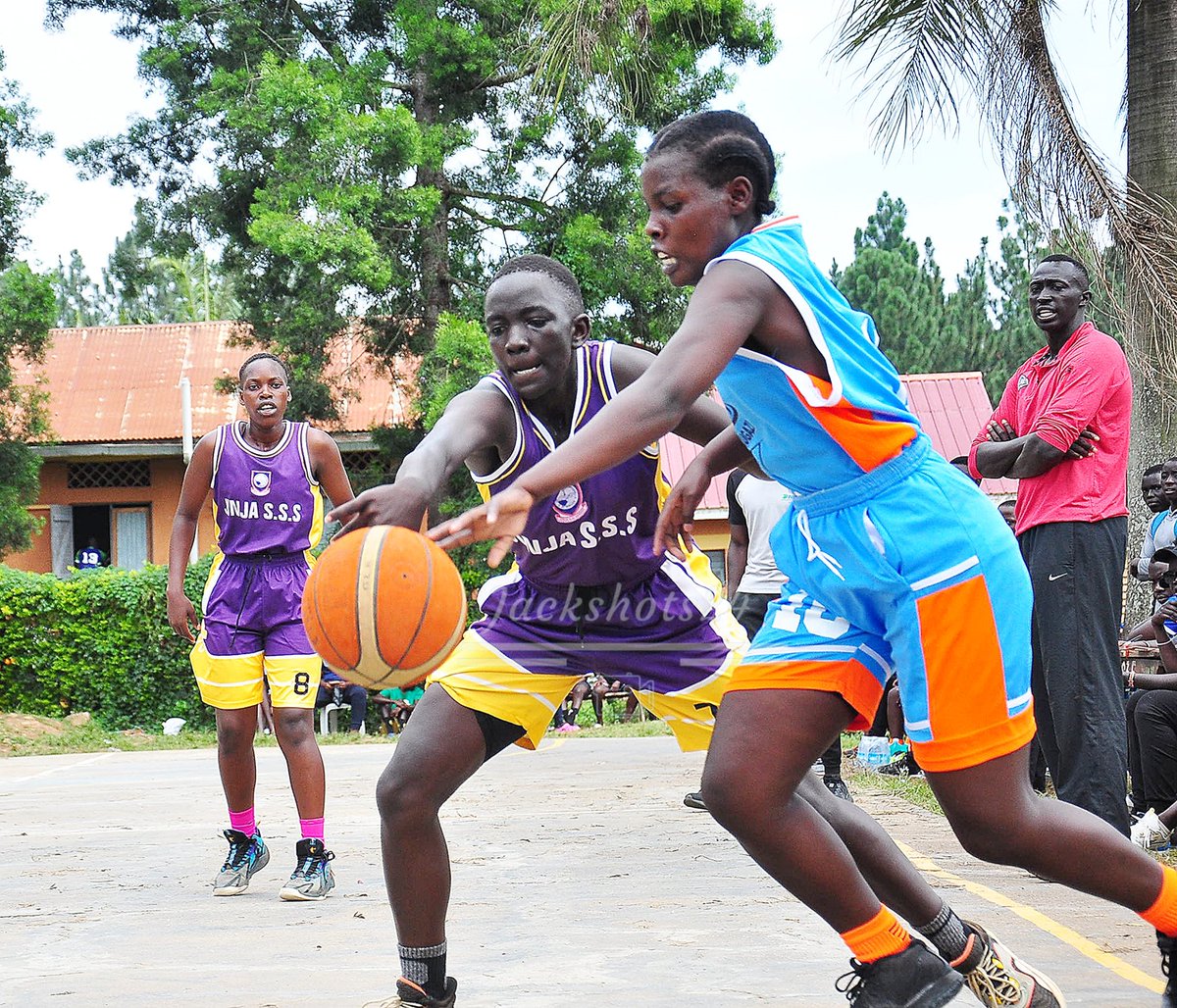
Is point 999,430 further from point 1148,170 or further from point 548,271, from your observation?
point 1148,170

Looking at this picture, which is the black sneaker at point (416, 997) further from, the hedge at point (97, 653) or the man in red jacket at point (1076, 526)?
the hedge at point (97, 653)

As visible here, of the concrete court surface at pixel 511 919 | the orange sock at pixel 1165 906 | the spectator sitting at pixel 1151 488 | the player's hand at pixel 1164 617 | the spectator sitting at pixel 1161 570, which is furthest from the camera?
the spectator sitting at pixel 1151 488

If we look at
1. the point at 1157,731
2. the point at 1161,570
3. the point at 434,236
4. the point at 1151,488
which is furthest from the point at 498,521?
the point at 434,236

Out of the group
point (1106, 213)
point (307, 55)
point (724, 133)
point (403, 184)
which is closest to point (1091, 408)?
point (724, 133)

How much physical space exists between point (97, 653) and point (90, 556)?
5.91 m

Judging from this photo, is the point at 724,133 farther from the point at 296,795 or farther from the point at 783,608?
the point at 296,795

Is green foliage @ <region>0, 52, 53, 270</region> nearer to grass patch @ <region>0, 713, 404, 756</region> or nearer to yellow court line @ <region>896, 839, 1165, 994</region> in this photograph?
grass patch @ <region>0, 713, 404, 756</region>

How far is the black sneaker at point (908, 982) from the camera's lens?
3.12 meters

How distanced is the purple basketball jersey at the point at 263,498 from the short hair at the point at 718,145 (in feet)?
11.4

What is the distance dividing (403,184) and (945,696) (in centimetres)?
1713

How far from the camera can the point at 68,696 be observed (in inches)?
715

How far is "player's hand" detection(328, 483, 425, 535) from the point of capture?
307cm

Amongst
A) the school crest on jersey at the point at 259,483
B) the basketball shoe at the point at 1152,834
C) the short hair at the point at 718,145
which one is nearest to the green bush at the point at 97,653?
the school crest on jersey at the point at 259,483

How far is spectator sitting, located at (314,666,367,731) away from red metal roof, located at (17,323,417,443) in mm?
6678
